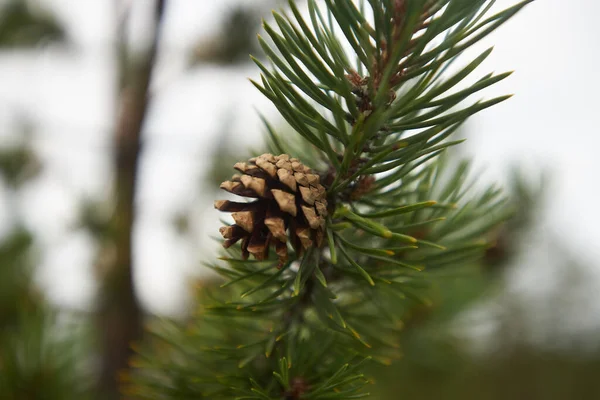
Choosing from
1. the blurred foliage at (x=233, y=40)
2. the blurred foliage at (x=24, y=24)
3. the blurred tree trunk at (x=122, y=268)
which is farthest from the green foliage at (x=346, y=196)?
the blurred foliage at (x=24, y=24)

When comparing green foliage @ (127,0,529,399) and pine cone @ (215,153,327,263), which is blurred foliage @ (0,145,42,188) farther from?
pine cone @ (215,153,327,263)

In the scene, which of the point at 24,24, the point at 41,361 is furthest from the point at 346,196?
the point at 24,24

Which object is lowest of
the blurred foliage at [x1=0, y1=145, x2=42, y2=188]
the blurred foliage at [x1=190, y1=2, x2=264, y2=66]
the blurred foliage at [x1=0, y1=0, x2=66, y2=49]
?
the blurred foliage at [x1=190, y1=2, x2=264, y2=66]

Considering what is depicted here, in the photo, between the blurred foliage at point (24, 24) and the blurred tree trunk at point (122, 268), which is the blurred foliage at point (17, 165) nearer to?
the blurred foliage at point (24, 24)

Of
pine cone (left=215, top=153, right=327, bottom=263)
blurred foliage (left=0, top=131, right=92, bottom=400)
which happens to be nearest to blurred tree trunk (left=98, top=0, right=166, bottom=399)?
blurred foliage (left=0, top=131, right=92, bottom=400)

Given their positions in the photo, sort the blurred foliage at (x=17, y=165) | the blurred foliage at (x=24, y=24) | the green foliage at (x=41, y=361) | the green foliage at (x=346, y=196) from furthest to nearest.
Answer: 1. the blurred foliage at (x=17, y=165)
2. the blurred foliage at (x=24, y=24)
3. the green foliage at (x=41, y=361)
4. the green foliage at (x=346, y=196)

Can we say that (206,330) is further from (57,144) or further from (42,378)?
(57,144)
